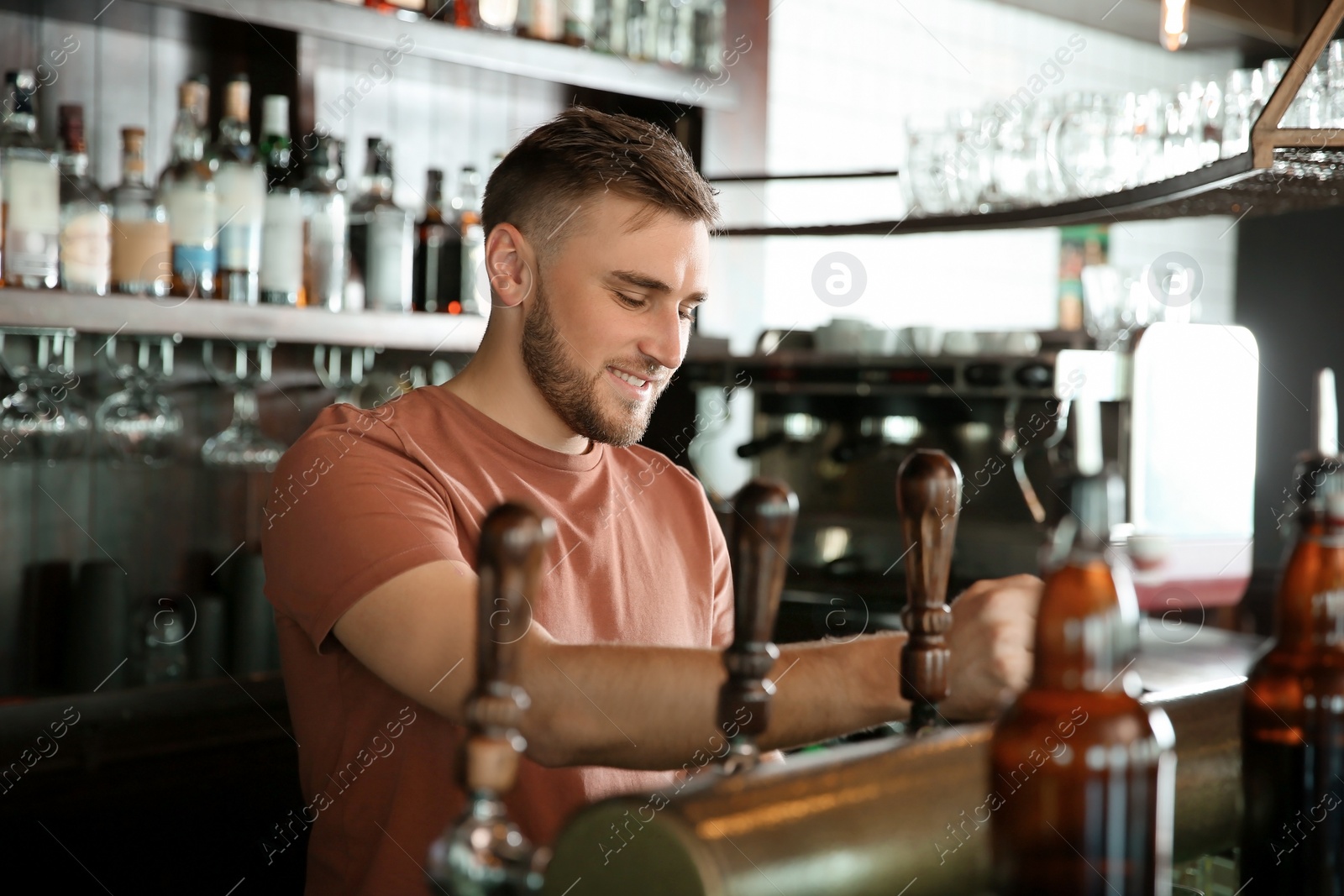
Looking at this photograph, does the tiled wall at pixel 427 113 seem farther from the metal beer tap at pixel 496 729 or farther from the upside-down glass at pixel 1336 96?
the metal beer tap at pixel 496 729

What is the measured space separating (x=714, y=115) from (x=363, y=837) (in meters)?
2.12

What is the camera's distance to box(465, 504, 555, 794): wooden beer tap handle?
17.3 inches

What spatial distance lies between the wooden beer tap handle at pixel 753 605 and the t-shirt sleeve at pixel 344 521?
1.74ft

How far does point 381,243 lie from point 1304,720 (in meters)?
1.97

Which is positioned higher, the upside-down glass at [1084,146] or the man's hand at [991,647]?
the upside-down glass at [1084,146]

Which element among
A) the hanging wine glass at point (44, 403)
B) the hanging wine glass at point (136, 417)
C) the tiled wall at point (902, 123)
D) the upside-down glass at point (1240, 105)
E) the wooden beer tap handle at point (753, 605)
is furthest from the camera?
the tiled wall at point (902, 123)

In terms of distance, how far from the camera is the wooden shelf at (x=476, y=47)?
6.97ft

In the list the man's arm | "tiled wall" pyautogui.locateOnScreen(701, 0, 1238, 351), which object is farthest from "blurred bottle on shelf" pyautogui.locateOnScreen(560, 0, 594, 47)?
the man's arm

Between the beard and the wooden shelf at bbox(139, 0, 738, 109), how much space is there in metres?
0.92

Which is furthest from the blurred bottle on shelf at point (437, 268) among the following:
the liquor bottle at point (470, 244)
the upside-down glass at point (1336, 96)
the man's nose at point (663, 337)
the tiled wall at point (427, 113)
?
the upside-down glass at point (1336, 96)

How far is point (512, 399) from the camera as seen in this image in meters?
1.50

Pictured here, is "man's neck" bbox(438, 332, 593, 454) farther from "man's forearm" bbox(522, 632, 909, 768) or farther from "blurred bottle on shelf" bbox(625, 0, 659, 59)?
"blurred bottle on shelf" bbox(625, 0, 659, 59)

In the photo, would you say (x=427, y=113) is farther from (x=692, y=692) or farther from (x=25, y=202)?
(x=692, y=692)

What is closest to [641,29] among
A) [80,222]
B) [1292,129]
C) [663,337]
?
[80,222]
